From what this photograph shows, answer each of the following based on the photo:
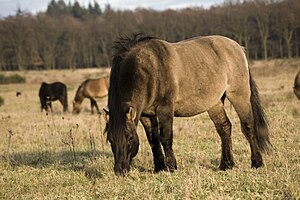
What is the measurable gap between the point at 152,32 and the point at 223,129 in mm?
55207

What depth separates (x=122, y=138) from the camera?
5.45 meters

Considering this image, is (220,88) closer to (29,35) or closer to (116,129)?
(116,129)

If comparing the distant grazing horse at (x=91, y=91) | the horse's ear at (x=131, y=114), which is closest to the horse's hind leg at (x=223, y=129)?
the horse's ear at (x=131, y=114)

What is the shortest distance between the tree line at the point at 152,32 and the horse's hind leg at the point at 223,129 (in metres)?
41.9

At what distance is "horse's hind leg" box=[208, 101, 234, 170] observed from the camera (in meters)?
6.98

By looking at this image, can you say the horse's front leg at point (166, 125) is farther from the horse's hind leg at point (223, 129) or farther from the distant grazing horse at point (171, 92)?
the horse's hind leg at point (223, 129)

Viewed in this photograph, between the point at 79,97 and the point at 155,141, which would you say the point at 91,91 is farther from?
the point at 155,141

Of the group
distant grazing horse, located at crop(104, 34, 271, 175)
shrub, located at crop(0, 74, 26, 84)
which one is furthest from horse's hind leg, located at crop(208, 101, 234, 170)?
shrub, located at crop(0, 74, 26, 84)

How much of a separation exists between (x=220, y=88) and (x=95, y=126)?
7.06m

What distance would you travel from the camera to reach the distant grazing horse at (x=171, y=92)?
18.5ft

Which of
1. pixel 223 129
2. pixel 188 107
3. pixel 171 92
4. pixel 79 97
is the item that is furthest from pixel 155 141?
pixel 79 97

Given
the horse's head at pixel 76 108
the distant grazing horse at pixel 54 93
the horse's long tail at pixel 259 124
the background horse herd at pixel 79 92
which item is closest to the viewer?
the horse's long tail at pixel 259 124

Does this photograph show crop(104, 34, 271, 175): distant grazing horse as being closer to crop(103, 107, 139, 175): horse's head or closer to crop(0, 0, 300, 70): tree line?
crop(103, 107, 139, 175): horse's head

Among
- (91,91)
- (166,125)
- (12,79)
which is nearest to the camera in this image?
(166,125)
